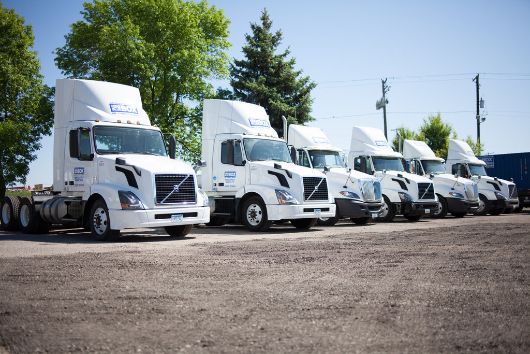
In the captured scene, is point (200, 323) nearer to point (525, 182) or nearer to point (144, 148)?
point (144, 148)

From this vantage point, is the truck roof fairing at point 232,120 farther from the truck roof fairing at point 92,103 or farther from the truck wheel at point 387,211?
the truck wheel at point 387,211

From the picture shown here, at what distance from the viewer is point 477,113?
49656mm

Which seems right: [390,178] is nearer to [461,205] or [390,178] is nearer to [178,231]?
[461,205]

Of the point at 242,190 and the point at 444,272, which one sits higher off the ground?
the point at 242,190

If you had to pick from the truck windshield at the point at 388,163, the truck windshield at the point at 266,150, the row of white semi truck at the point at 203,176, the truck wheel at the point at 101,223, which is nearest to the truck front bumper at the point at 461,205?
the row of white semi truck at the point at 203,176

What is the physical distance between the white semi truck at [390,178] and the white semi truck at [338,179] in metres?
1.77

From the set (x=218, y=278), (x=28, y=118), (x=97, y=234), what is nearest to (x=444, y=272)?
(x=218, y=278)

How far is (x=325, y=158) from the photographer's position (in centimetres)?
1912

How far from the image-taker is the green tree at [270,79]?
126 ft

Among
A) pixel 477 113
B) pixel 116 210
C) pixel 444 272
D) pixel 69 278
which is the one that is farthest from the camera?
pixel 477 113

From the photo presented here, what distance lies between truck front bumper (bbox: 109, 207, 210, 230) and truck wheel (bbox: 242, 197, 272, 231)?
10.1ft

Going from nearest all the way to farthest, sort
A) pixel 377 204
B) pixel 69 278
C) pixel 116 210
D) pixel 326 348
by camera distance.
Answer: pixel 326 348
pixel 69 278
pixel 116 210
pixel 377 204

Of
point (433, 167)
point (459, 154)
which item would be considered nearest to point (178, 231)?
point (433, 167)

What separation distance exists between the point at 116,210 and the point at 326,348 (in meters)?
8.97
